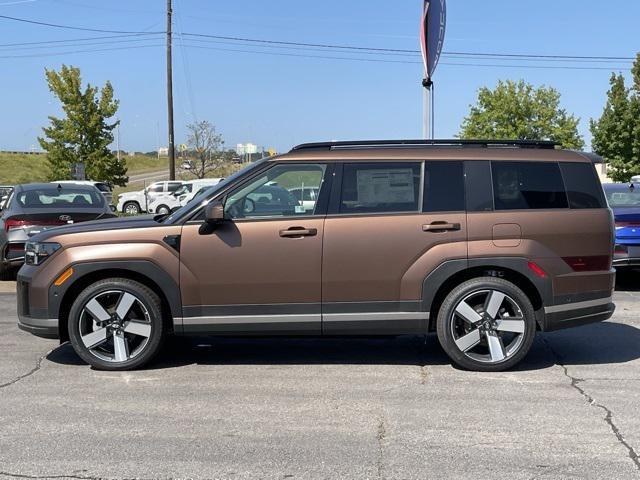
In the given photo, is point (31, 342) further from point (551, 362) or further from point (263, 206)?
point (551, 362)

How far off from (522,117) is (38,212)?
55809 millimetres

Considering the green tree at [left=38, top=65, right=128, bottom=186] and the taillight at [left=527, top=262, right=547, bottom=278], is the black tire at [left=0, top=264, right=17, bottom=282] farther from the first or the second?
the green tree at [left=38, top=65, right=128, bottom=186]

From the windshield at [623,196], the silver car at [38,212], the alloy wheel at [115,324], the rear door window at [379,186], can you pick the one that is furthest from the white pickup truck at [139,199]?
the rear door window at [379,186]

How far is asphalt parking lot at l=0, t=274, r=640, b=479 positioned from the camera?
12.8 feet

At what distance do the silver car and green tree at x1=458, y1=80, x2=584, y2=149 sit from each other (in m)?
52.0

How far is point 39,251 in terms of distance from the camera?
5836mm

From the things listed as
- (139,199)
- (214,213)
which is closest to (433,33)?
(214,213)

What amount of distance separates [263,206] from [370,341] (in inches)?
80.6

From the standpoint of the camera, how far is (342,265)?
5621 millimetres

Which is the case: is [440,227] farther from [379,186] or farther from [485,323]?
[485,323]

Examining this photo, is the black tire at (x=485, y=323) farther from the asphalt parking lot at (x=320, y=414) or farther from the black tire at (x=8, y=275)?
the black tire at (x=8, y=275)

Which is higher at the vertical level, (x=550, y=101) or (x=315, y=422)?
(x=550, y=101)

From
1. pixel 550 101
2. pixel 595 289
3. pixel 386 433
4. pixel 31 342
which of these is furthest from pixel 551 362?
pixel 550 101

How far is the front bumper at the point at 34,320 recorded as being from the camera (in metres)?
5.71
